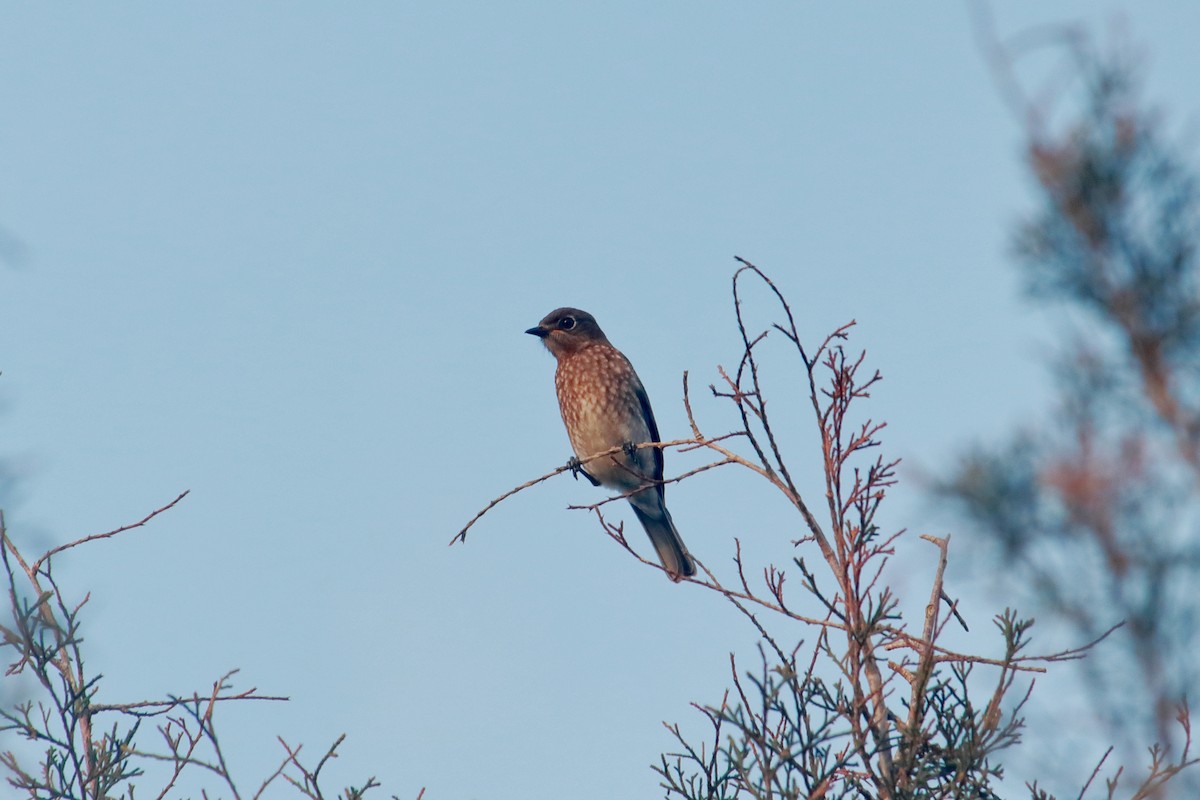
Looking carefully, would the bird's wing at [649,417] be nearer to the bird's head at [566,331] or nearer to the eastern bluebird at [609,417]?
the eastern bluebird at [609,417]

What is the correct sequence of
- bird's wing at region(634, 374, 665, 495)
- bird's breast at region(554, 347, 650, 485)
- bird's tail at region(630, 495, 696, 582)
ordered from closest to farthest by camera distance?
bird's tail at region(630, 495, 696, 582), bird's breast at region(554, 347, 650, 485), bird's wing at region(634, 374, 665, 495)

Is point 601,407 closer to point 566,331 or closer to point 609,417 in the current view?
point 609,417

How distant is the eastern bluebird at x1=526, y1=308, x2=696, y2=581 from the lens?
9.07 meters

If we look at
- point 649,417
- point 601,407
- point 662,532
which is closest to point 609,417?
point 601,407

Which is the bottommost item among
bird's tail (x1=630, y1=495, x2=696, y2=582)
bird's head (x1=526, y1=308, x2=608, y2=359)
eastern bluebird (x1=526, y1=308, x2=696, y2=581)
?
bird's tail (x1=630, y1=495, x2=696, y2=582)

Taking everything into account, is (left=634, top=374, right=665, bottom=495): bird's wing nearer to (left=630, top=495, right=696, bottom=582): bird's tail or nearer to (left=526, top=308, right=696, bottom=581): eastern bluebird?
(left=526, top=308, right=696, bottom=581): eastern bluebird

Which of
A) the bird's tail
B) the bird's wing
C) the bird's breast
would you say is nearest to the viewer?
the bird's tail

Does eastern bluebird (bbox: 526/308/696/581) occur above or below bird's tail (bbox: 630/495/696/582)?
above

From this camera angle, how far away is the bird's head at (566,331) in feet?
31.8

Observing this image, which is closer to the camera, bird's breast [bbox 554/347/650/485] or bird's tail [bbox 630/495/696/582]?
bird's tail [bbox 630/495/696/582]

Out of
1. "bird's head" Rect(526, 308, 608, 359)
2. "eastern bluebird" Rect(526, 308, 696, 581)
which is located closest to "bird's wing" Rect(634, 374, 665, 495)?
"eastern bluebird" Rect(526, 308, 696, 581)

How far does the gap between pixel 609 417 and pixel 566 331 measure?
2.89ft

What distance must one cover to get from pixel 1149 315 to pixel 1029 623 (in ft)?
27.3

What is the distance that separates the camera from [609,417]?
916 centimetres
